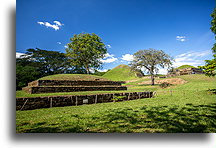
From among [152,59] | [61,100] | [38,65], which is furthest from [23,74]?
[152,59]

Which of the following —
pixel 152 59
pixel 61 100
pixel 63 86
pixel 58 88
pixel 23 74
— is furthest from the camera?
pixel 152 59

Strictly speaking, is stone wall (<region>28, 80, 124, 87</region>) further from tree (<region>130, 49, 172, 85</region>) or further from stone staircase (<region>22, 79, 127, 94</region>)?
tree (<region>130, 49, 172, 85</region>)

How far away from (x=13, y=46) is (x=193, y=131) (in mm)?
6561

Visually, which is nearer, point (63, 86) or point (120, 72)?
point (63, 86)

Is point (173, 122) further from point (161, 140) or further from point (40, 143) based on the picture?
point (40, 143)

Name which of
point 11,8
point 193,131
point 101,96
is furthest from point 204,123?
point 11,8

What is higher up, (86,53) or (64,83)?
(86,53)

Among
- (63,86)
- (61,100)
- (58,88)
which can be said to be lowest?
(61,100)

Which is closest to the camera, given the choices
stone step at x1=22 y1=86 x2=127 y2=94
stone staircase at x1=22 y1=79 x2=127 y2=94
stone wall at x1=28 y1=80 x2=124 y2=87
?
stone step at x1=22 y1=86 x2=127 y2=94

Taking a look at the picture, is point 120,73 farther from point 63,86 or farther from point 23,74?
point 23,74

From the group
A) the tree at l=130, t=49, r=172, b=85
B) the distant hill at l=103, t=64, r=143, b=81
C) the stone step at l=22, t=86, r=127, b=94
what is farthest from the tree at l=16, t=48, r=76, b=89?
the tree at l=130, t=49, r=172, b=85

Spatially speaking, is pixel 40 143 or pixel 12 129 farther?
pixel 12 129

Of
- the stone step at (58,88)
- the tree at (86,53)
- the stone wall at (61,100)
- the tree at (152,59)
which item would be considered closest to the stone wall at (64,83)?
the stone step at (58,88)

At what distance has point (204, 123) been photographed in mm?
3287
